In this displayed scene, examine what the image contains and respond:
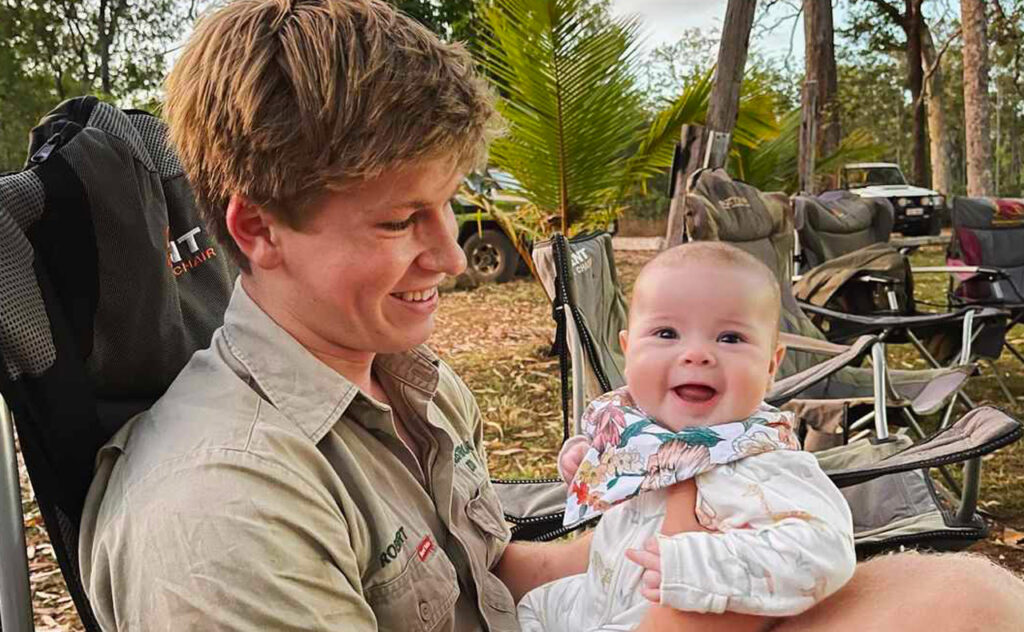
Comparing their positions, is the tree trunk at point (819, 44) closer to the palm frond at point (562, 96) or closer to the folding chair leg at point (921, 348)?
the palm frond at point (562, 96)

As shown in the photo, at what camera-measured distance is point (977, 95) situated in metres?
15.1

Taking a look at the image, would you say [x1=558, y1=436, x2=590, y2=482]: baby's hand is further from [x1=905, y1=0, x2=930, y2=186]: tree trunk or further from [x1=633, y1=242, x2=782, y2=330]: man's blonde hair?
[x1=905, y1=0, x2=930, y2=186]: tree trunk

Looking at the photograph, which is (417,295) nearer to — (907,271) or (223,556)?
(223,556)

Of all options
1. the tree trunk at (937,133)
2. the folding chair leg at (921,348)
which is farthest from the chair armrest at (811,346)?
the tree trunk at (937,133)

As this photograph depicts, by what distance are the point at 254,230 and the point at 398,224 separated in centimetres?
22

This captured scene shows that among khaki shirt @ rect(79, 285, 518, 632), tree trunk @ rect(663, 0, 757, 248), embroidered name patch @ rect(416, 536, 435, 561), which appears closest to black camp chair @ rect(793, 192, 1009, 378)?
tree trunk @ rect(663, 0, 757, 248)

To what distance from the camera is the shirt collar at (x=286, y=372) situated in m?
1.35

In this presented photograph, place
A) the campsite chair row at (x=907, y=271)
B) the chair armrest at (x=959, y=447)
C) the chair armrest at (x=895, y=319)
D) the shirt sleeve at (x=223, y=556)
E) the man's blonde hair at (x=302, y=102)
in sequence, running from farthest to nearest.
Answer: the campsite chair row at (x=907, y=271) < the chair armrest at (x=895, y=319) < the chair armrest at (x=959, y=447) < the man's blonde hair at (x=302, y=102) < the shirt sleeve at (x=223, y=556)

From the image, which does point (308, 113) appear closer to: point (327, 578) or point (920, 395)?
point (327, 578)

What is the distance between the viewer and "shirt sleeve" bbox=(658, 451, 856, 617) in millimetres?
1354

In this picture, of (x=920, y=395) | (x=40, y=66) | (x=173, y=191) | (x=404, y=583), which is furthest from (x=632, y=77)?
(x=40, y=66)

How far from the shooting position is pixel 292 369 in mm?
1392

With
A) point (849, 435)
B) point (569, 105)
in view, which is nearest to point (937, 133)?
point (569, 105)

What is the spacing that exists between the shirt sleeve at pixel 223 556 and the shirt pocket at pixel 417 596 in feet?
0.43
